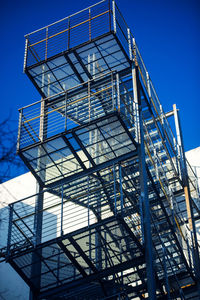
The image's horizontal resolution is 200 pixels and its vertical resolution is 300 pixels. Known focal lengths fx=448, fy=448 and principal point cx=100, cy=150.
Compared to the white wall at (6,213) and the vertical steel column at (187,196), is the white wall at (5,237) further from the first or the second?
the vertical steel column at (187,196)

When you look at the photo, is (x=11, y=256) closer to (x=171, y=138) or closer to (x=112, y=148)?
(x=112, y=148)

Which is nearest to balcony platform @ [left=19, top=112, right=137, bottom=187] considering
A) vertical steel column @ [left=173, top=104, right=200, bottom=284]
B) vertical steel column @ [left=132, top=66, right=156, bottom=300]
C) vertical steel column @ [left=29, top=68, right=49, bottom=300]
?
vertical steel column @ [left=29, top=68, right=49, bottom=300]

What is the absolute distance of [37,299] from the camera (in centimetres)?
1073

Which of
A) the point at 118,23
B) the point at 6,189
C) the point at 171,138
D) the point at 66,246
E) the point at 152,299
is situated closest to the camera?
the point at 152,299

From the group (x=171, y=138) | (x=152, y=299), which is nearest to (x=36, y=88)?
(x=171, y=138)

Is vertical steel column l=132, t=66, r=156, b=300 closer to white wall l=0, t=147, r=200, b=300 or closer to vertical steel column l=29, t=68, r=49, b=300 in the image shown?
vertical steel column l=29, t=68, r=49, b=300

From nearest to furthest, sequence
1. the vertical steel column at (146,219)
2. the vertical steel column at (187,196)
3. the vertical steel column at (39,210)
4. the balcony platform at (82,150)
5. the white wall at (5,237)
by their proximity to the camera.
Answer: the vertical steel column at (146,219) < the vertical steel column at (39,210) < the balcony platform at (82,150) < the vertical steel column at (187,196) < the white wall at (5,237)

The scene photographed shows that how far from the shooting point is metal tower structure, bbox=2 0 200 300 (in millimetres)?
10469

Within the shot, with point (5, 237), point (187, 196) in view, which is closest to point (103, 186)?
point (187, 196)

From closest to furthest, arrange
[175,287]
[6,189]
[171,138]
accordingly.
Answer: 1. [175,287]
2. [171,138]
3. [6,189]

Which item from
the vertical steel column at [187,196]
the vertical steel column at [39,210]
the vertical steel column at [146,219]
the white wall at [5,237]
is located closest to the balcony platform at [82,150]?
the vertical steel column at [39,210]

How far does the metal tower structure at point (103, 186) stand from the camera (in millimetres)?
10469

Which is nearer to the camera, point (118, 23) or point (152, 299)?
point (152, 299)

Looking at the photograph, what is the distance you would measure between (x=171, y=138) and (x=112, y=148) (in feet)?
17.2
